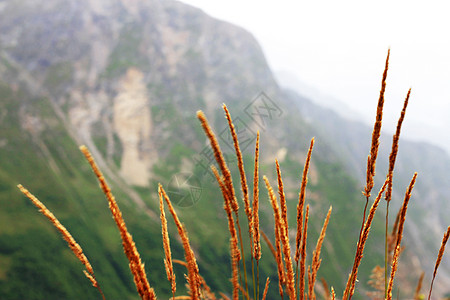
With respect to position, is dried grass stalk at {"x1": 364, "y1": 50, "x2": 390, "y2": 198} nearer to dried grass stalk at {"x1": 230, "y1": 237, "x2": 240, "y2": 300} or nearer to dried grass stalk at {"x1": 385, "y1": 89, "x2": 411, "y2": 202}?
dried grass stalk at {"x1": 385, "y1": 89, "x2": 411, "y2": 202}

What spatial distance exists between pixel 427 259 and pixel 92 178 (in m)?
129

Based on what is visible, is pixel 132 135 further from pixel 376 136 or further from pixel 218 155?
pixel 376 136

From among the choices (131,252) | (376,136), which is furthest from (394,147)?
(131,252)

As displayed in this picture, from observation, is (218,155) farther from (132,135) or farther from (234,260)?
(132,135)

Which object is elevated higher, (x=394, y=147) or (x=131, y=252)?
(x=394, y=147)

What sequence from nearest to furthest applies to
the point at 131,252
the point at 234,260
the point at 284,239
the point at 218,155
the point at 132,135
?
the point at 131,252, the point at 218,155, the point at 284,239, the point at 234,260, the point at 132,135

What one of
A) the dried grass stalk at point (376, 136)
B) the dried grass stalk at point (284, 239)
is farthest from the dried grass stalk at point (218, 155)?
the dried grass stalk at point (376, 136)

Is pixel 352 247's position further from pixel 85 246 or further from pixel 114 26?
pixel 114 26

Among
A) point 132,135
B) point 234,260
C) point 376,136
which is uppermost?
point 376,136

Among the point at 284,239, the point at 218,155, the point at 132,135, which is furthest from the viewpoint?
the point at 132,135

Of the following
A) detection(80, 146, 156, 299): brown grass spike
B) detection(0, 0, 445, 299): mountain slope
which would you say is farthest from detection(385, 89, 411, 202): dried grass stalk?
detection(0, 0, 445, 299): mountain slope

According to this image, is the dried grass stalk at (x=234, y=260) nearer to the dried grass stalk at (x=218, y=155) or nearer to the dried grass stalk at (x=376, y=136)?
the dried grass stalk at (x=218, y=155)

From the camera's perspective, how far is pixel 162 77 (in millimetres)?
114500

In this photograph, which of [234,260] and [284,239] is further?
[234,260]
